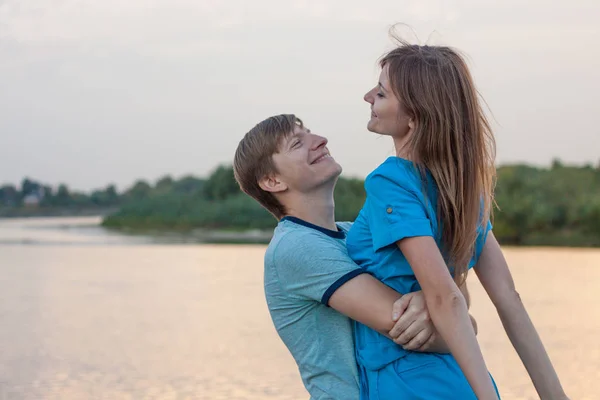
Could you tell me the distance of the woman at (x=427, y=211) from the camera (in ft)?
6.40

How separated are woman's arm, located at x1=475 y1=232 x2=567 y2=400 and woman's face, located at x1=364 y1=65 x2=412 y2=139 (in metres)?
0.40

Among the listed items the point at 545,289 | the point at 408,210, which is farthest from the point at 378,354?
the point at 545,289

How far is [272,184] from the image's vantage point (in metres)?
2.40

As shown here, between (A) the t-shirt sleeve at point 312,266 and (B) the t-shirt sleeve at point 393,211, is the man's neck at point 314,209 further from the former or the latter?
(B) the t-shirt sleeve at point 393,211

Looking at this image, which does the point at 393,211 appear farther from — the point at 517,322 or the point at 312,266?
the point at 517,322

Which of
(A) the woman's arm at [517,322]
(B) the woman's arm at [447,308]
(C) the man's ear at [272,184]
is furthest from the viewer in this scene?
(C) the man's ear at [272,184]

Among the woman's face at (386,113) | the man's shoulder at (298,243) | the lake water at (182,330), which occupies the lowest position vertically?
the lake water at (182,330)

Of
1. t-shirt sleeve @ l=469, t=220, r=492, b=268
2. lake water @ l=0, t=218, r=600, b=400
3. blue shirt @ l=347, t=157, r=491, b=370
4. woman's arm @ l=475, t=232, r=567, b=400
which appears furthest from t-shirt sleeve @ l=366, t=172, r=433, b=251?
lake water @ l=0, t=218, r=600, b=400

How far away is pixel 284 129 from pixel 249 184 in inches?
7.1

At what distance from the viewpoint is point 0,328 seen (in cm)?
872

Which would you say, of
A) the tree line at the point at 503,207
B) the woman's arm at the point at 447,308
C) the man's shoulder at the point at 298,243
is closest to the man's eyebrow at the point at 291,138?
the man's shoulder at the point at 298,243

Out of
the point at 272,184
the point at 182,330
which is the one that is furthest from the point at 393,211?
the point at 182,330

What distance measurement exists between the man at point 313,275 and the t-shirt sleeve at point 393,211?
0.47 feet

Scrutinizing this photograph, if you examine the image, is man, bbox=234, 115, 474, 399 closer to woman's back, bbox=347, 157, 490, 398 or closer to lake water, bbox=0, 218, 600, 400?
woman's back, bbox=347, 157, 490, 398
